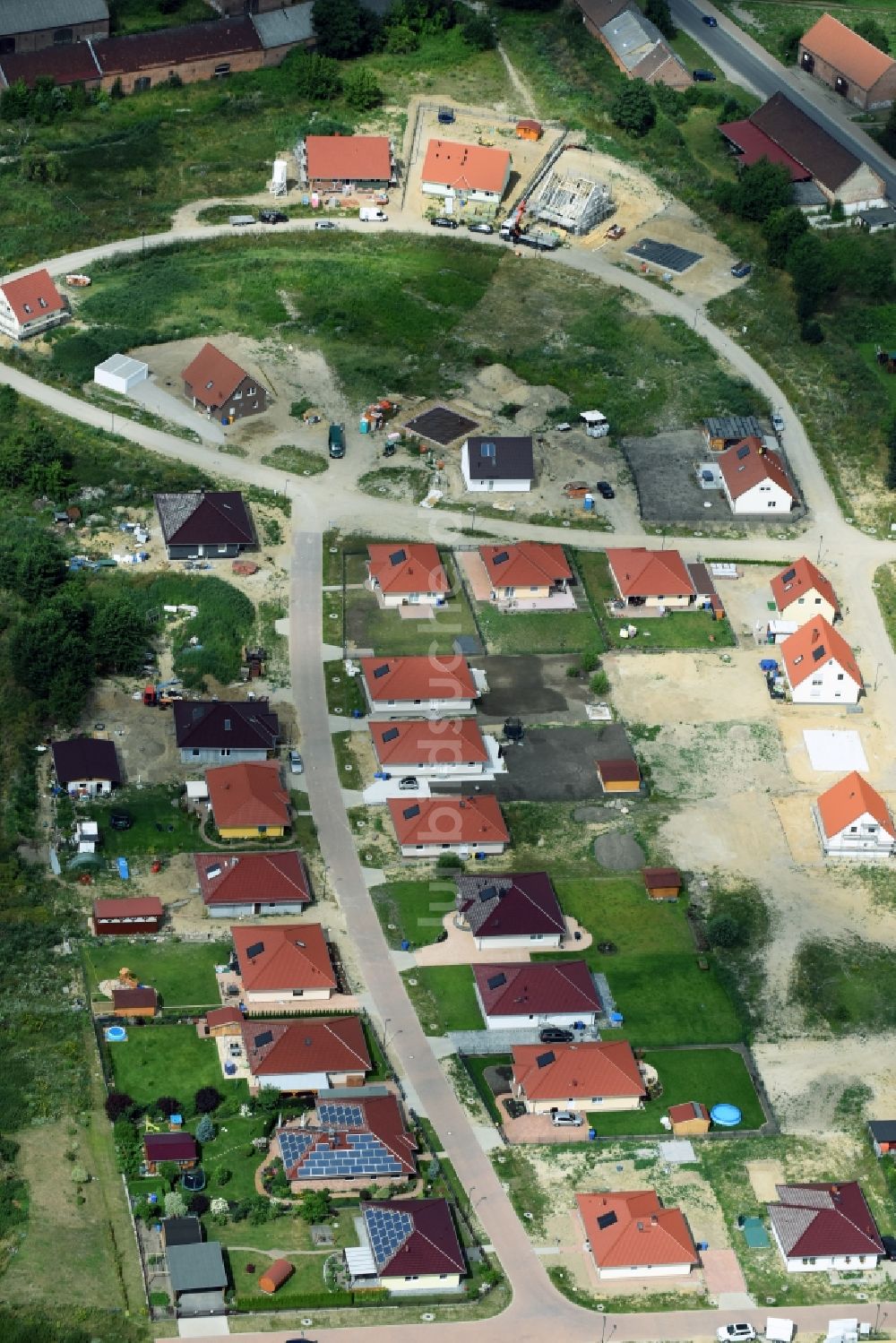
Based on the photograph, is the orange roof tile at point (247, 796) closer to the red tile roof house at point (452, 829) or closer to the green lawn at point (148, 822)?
the green lawn at point (148, 822)

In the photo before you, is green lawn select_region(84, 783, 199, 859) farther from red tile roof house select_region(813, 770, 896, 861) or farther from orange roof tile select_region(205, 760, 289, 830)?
red tile roof house select_region(813, 770, 896, 861)

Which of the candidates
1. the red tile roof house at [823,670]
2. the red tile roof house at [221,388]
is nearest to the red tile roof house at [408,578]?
the red tile roof house at [221,388]

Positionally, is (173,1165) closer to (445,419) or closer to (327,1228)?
(327,1228)

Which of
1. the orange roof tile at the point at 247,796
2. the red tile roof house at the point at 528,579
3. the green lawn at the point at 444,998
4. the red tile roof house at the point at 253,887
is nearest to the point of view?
the green lawn at the point at 444,998

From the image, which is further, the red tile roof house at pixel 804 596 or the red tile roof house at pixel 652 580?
the red tile roof house at pixel 652 580

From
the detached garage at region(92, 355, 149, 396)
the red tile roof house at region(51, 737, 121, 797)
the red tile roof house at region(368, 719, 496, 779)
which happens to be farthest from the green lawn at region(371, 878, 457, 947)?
the detached garage at region(92, 355, 149, 396)

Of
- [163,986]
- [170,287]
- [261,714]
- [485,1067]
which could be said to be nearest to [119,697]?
[261,714]
